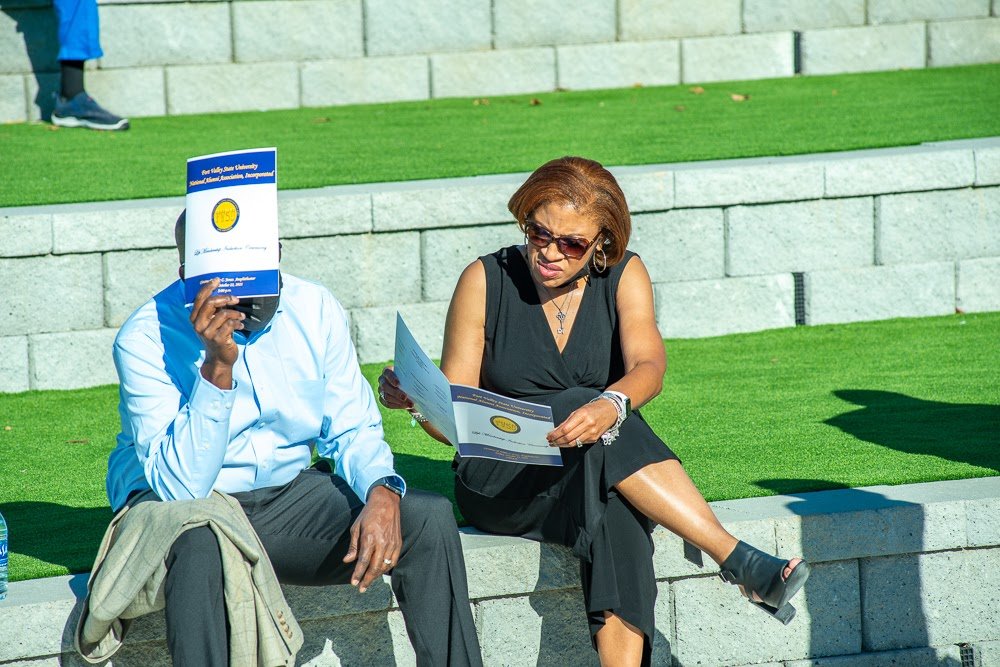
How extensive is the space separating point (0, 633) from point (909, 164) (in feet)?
18.8

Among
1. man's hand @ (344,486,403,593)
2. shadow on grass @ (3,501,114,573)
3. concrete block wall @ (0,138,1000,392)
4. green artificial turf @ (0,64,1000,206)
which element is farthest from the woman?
green artificial turf @ (0,64,1000,206)

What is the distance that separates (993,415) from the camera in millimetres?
5762

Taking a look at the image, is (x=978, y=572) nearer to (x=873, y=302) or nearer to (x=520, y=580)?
(x=520, y=580)

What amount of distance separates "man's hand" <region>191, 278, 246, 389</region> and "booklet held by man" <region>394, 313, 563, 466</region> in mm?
549

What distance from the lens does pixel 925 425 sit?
567cm

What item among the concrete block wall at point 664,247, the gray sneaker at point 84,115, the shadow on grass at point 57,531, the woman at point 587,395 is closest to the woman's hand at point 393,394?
the woman at point 587,395

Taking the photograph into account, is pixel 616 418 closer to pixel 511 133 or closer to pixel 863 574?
pixel 863 574

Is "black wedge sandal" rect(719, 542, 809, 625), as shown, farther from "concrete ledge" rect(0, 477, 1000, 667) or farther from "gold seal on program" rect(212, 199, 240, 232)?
"gold seal on program" rect(212, 199, 240, 232)

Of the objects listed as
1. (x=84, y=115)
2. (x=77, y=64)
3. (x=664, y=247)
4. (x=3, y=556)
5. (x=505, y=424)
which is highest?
(x=77, y=64)

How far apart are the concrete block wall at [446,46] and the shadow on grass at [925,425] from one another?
19.0 feet

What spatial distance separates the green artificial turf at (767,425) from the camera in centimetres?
492

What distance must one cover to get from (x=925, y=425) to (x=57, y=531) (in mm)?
3528

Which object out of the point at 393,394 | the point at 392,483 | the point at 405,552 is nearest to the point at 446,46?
Result: the point at 393,394

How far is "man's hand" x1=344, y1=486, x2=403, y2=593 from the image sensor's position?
3.73 m
